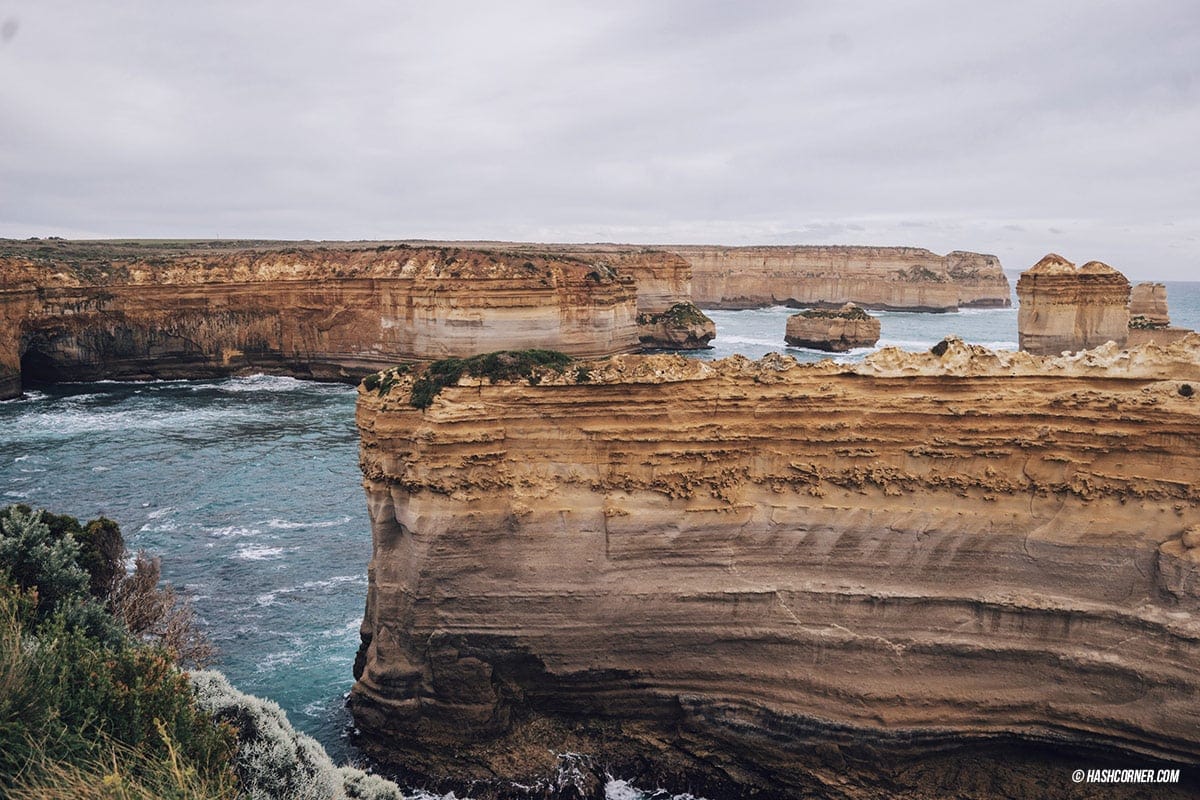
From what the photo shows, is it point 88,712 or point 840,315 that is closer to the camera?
point 88,712

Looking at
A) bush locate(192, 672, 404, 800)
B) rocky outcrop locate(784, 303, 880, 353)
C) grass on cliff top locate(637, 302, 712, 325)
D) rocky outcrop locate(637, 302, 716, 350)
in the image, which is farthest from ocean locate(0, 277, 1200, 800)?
rocky outcrop locate(784, 303, 880, 353)

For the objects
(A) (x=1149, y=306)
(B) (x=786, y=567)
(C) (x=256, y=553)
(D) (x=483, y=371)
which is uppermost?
(A) (x=1149, y=306)

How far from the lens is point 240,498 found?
28.4 metres

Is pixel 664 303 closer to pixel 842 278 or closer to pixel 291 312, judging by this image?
pixel 291 312

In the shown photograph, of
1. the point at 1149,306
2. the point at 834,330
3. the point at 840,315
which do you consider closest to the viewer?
the point at 1149,306

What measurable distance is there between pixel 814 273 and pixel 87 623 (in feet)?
370

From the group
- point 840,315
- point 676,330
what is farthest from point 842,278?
point 676,330

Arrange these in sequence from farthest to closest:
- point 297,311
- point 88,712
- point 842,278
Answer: point 842,278
point 297,311
point 88,712

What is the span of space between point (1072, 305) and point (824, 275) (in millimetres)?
83485

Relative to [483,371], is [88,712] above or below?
below

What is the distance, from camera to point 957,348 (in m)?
12.8

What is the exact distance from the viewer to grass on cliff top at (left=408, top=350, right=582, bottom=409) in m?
13.2

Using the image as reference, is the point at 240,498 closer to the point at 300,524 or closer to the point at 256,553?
the point at 300,524

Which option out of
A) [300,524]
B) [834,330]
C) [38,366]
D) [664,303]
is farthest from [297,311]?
[834,330]
